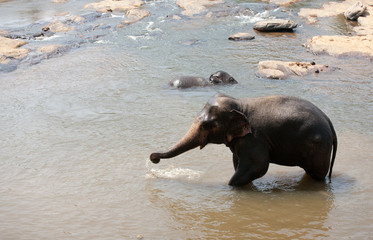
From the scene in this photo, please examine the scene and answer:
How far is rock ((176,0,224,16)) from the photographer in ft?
68.0

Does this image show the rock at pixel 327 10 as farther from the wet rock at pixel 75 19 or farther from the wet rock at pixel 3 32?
the wet rock at pixel 3 32

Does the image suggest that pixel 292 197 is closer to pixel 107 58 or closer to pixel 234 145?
pixel 234 145

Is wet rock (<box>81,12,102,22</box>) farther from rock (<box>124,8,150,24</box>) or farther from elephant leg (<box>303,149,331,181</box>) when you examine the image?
elephant leg (<box>303,149,331,181</box>)

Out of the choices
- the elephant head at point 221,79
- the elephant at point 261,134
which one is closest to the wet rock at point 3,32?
the elephant head at point 221,79

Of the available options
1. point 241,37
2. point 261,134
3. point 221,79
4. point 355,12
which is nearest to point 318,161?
point 261,134

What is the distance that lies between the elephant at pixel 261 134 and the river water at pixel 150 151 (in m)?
0.40

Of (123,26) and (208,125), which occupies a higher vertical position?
(208,125)

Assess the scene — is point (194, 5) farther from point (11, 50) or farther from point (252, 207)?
point (252, 207)

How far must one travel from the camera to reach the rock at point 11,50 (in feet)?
46.4

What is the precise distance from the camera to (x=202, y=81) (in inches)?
449

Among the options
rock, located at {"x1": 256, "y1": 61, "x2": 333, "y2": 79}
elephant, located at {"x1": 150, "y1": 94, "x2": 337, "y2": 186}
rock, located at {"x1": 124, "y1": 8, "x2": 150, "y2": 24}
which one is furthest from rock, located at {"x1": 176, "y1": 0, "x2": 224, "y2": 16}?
elephant, located at {"x1": 150, "y1": 94, "x2": 337, "y2": 186}

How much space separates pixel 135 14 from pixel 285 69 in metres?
9.79

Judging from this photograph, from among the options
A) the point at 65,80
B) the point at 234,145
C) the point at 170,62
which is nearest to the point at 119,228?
the point at 234,145

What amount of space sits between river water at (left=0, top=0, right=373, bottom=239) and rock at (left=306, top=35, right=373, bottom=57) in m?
0.38
